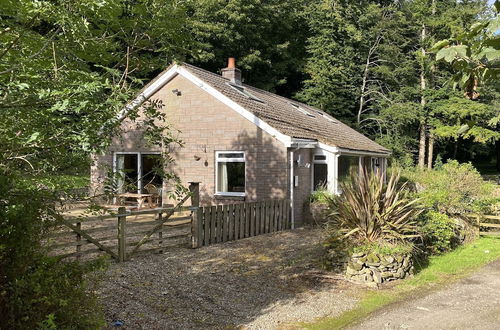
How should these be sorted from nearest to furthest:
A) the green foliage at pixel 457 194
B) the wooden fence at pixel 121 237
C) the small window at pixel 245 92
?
the wooden fence at pixel 121 237, the green foliage at pixel 457 194, the small window at pixel 245 92

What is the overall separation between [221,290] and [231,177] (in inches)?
334

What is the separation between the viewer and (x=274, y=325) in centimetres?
544

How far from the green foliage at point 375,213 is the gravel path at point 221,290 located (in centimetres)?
114

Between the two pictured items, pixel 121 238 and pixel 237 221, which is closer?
pixel 121 238

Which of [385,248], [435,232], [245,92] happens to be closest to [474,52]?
[385,248]

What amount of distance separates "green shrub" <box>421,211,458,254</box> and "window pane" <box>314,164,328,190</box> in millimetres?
A: 5822

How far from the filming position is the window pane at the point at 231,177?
48.8 feet

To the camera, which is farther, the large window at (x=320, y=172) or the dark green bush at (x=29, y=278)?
the large window at (x=320, y=172)

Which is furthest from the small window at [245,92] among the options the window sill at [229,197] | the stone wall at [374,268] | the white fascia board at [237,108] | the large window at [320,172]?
the stone wall at [374,268]

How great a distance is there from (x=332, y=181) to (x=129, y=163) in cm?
882

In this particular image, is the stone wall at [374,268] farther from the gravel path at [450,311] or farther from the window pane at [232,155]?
the window pane at [232,155]

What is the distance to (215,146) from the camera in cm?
1523

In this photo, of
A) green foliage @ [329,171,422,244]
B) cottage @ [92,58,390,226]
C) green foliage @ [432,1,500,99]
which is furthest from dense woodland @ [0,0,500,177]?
green foliage @ [432,1,500,99]

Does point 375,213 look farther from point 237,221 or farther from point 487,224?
point 487,224
